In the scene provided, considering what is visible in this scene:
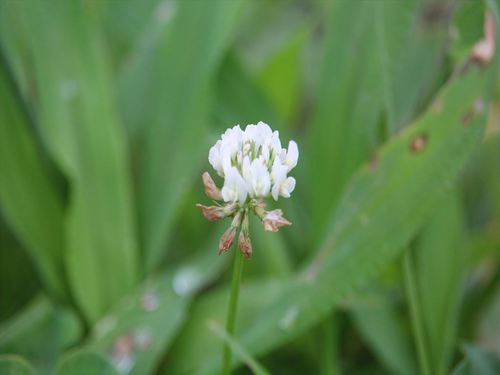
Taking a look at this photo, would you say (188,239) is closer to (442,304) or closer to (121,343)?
(121,343)

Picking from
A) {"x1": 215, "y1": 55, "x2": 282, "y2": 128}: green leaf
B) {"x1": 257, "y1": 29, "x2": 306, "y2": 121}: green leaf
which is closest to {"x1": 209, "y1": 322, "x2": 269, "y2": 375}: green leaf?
{"x1": 215, "y1": 55, "x2": 282, "y2": 128}: green leaf

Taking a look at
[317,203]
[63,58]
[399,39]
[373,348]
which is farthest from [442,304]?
[63,58]

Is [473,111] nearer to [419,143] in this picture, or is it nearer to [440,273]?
[419,143]

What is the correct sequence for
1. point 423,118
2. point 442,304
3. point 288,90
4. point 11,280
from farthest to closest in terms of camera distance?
1. point 288,90
2. point 11,280
3. point 442,304
4. point 423,118

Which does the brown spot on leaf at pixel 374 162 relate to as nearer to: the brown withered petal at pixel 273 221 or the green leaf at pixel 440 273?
the green leaf at pixel 440 273

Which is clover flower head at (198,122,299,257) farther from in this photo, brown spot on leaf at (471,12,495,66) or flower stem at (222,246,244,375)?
brown spot on leaf at (471,12,495,66)

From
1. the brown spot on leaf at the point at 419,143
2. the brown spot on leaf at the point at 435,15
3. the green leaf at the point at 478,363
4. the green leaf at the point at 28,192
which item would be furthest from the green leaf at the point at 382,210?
the brown spot on leaf at the point at 435,15
